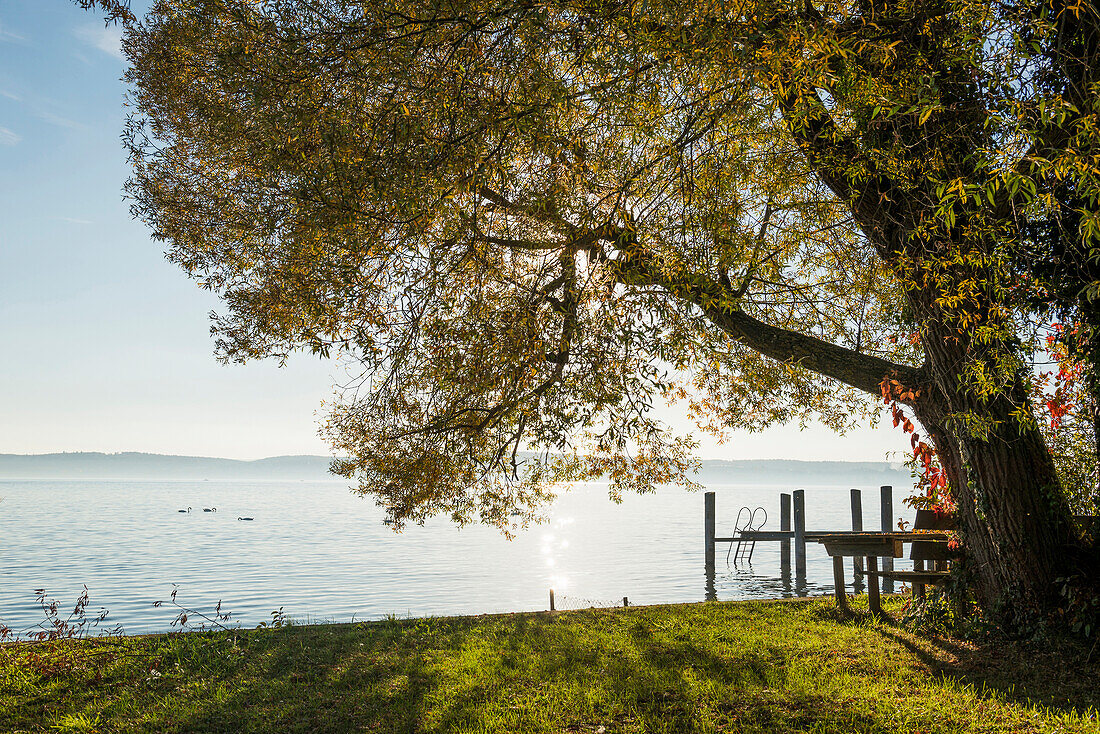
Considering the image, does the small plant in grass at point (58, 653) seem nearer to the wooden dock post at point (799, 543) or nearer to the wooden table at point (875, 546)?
the wooden table at point (875, 546)

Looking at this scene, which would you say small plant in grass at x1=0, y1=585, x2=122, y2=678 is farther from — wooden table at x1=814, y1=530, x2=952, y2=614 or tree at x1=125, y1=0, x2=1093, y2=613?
wooden table at x1=814, y1=530, x2=952, y2=614

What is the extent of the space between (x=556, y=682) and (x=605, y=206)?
478cm

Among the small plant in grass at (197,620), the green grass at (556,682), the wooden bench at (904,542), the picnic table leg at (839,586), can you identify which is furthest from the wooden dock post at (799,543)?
the small plant in grass at (197,620)

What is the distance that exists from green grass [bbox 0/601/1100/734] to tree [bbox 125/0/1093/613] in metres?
1.63

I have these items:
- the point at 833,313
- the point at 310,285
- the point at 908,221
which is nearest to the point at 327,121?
the point at 310,285

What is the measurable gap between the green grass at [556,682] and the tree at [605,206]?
1626 mm

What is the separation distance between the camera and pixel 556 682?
265 inches

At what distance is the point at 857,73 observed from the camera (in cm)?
617

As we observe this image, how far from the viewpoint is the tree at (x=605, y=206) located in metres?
6.32

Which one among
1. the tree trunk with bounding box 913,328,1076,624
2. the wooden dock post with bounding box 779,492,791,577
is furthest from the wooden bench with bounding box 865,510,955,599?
the wooden dock post with bounding box 779,492,791,577

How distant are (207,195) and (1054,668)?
10927mm

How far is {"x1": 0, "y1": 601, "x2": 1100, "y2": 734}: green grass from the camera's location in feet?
18.8

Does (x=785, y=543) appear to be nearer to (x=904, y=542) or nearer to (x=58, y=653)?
(x=904, y=542)

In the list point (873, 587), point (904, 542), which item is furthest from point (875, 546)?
point (873, 587)
